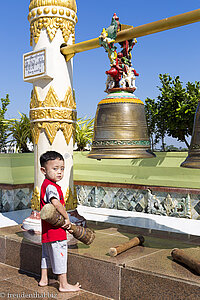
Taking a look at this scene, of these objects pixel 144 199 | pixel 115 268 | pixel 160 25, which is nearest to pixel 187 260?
pixel 115 268

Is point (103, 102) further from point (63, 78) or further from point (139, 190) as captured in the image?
point (139, 190)

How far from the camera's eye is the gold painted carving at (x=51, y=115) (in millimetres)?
5055

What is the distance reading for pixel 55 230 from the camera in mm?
3705

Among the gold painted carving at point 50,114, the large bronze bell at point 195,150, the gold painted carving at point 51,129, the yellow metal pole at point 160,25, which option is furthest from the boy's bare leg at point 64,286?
the yellow metal pole at point 160,25

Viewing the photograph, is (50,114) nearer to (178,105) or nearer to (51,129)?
(51,129)

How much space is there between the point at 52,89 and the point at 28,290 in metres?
2.59

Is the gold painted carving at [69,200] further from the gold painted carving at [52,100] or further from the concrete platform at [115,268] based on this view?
the gold painted carving at [52,100]

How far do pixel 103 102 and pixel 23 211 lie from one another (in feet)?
17.0

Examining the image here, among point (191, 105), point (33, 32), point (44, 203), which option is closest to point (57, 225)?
point (44, 203)

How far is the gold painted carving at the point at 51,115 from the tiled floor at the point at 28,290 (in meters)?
1.78

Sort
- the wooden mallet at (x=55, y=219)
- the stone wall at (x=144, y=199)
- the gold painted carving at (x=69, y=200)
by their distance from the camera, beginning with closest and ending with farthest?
the wooden mallet at (x=55, y=219) → the gold painted carving at (x=69, y=200) → the stone wall at (x=144, y=199)

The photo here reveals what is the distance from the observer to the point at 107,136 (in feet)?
12.7

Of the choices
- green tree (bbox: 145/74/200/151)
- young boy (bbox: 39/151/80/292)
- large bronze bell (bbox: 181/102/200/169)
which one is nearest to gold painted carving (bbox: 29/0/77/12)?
young boy (bbox: 39/151/80/292)

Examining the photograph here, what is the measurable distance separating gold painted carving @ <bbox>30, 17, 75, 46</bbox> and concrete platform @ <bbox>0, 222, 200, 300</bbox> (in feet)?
9.03
